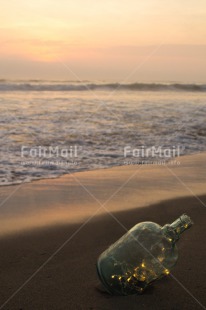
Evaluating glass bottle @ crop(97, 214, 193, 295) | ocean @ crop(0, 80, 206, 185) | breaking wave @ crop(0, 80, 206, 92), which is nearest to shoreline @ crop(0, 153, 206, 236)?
ocean @ crop(0, 80, 206, 185)

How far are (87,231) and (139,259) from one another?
111 cm

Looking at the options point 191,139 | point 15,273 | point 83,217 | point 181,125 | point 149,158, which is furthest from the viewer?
→ point 181,125

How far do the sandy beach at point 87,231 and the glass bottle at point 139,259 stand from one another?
69mm

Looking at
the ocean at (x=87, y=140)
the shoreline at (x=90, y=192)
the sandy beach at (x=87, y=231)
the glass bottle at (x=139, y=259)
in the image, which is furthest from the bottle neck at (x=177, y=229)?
the ocean at (x=87, y=140)

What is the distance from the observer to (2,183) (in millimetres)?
4582

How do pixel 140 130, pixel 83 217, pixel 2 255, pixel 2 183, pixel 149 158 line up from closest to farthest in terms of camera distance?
pixel 2 255, pixel 83 217, pixel 2 183, pixel 149 158, pixel 140 130

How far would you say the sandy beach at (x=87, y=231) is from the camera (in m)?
1.98

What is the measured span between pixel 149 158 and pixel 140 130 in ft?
9.42

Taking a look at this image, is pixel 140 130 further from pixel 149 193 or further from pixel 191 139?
pixel 149 193

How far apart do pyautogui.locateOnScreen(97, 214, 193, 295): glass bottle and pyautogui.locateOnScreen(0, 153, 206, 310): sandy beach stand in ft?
0.23

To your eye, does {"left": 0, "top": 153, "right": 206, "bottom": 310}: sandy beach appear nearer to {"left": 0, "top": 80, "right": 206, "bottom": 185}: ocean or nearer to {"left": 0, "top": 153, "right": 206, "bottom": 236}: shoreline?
{"left": 0, "top": 153, "right": 206, "bottom": 236}: shoreline

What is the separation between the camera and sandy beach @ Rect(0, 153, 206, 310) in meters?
1.98

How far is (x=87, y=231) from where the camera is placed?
3.05 metres

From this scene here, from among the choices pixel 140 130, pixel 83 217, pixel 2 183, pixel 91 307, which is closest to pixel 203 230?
pixel 83 217
